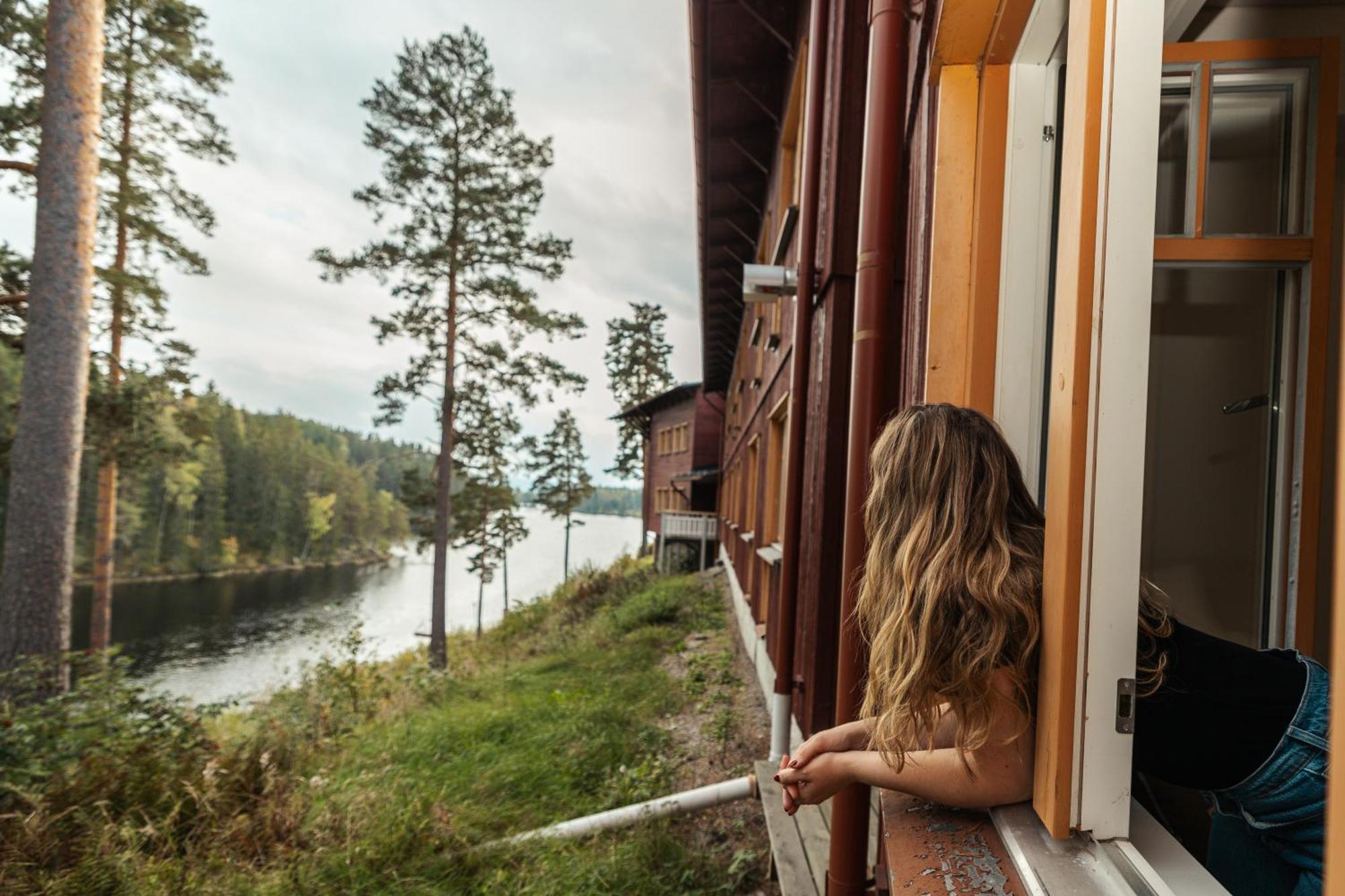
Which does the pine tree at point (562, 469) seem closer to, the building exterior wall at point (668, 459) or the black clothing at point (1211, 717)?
the building exterior wall at point (668, 459)

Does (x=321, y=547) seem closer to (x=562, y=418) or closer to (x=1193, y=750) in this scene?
(x=562, y=418)

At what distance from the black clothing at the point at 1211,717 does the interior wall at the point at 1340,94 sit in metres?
1.05

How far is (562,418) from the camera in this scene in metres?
38.8

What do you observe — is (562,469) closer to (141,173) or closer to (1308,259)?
(141,173)

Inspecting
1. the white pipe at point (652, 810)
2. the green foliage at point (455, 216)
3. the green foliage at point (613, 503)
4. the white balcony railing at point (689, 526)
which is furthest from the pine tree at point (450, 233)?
the green foliage at point (613, 503)

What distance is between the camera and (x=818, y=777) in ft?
4.25

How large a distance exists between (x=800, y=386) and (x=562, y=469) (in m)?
35.4

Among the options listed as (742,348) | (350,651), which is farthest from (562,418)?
(350,651)

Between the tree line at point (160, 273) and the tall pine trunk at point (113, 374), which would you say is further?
the tall pine trunk at point (113, 374)

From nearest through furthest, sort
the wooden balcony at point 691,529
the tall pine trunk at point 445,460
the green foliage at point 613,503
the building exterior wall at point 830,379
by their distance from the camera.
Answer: the building exterior wall at point 830,379
the tall pine trunk at point 445,460
the wooden balcony at point 691,529
the green foliage at point 613,503

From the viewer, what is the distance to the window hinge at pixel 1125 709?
1.01 metres

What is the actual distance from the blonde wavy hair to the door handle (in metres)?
1.17

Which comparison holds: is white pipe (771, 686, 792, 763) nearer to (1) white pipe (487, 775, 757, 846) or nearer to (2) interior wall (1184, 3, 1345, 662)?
(1) white pipe (487, 775, 757, 846)

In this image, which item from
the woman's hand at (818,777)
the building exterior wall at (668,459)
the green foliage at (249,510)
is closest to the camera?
the woman's hand at (818,777)
